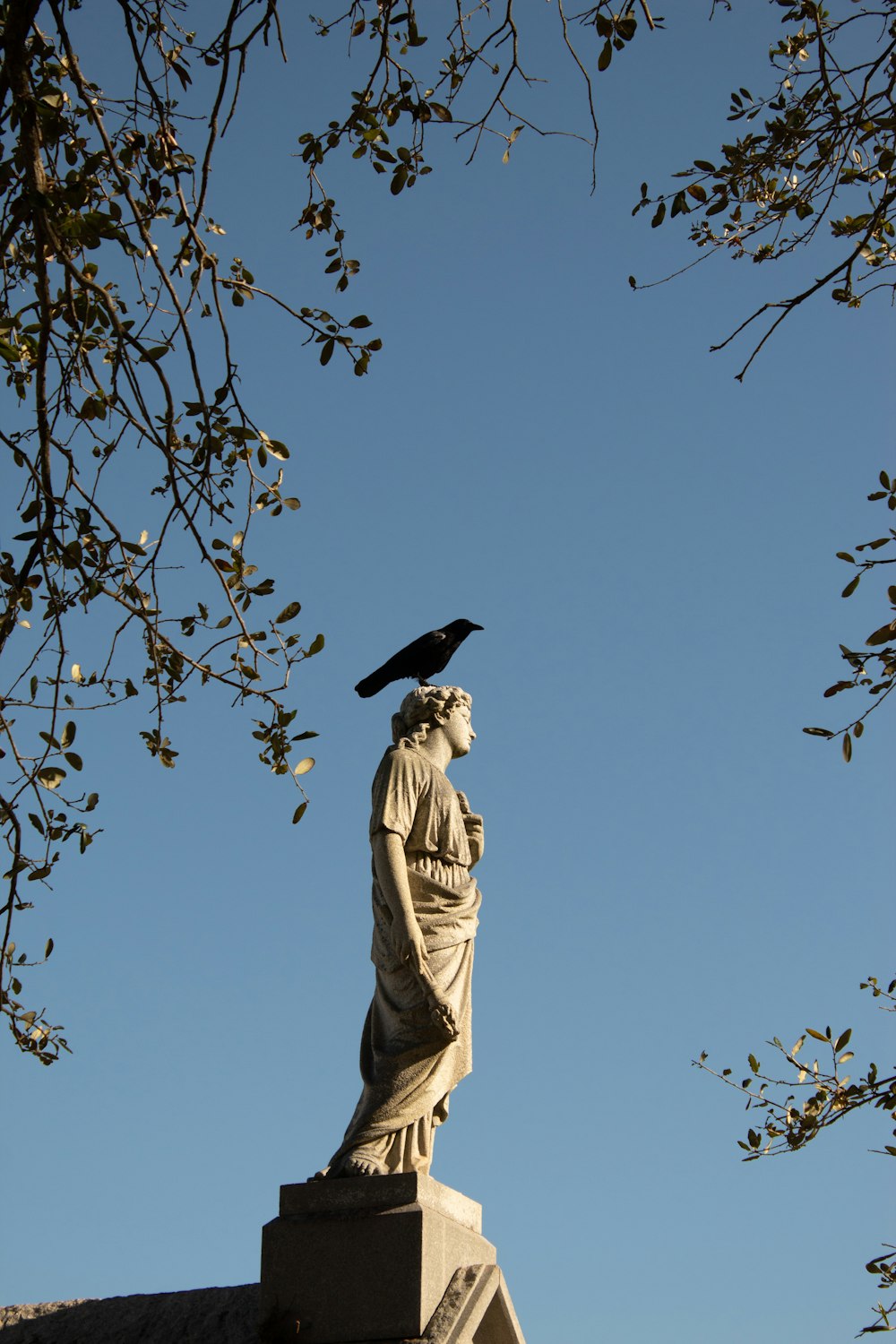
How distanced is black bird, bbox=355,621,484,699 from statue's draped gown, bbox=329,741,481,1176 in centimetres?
56

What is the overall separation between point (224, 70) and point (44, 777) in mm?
2779

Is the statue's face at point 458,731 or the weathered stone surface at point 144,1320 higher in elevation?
the statue's face at point 458,731

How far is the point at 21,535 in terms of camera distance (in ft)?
20.7

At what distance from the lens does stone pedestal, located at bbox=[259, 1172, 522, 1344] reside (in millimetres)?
6930

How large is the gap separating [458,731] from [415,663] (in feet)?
1.54

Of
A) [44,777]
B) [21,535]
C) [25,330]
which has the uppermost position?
[25,330]

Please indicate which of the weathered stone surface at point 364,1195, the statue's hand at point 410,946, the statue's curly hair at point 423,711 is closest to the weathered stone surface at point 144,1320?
the weathered stone surface at point 364,1195

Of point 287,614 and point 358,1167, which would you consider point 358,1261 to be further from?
point 287,614

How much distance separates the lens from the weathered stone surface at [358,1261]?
694cm

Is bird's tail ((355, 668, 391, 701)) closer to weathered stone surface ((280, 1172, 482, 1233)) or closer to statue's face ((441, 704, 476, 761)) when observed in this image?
statue's face ((441, 704, 476, 761))

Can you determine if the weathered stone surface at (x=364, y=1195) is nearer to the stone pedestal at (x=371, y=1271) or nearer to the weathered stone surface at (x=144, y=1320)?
the stone pedestal at (x=371, y=1271)

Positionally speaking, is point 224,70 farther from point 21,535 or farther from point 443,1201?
point 443,1201

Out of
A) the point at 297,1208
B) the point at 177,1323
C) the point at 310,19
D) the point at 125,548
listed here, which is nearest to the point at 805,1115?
the point at 297,1208

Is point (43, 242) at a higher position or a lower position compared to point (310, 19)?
lower
